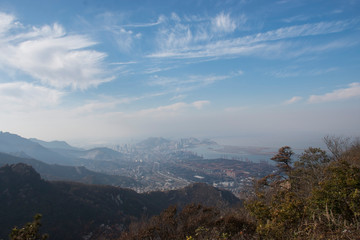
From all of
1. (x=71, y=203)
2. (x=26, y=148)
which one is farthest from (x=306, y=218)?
(x=26, y=148)

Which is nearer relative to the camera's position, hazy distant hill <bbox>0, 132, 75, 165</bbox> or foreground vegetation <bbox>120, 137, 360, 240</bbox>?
foreground vegetation <bbox>120, 137, 360, 240</bbox>

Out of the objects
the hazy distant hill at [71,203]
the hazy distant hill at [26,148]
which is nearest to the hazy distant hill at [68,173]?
the hazy distant hill at [71,203]

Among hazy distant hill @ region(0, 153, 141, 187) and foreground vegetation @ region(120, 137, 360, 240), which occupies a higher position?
foreground vegetation @ region(120, 137, 360, 240)

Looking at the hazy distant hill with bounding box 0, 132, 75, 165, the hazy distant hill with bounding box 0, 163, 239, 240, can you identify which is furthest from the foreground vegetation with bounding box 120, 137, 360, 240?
the hazy distant hill with bounding box 0, 132, 75, 165

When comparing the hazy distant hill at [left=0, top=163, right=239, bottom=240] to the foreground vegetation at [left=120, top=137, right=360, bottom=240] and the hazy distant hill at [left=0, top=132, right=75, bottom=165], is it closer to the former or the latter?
the foreground vegetation at [left=120, top=137, right=360, bottom=240]

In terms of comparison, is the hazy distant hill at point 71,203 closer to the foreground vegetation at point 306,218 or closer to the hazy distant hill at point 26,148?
the foreground vegetation at point 306,218

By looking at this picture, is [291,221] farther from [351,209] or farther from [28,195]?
[28,195]

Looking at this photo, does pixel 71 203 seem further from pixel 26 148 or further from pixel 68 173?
pixel 26 148
